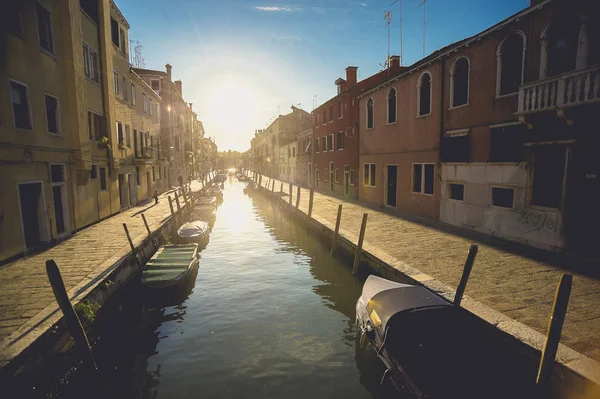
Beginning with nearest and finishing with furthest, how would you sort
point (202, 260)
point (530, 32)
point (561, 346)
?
point (561, 346) < point (530, 32) < point (202, 260)

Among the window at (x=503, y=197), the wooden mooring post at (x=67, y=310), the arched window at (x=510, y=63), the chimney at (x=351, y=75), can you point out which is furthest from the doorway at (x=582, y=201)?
the chimney at (x=351, y=75)

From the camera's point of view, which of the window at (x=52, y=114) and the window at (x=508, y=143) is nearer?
the window at (x=508, y=143)

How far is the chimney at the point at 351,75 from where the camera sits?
28.4 metres

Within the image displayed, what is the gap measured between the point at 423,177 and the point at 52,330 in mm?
15309

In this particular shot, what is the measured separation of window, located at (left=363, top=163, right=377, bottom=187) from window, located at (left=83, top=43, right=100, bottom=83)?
55.3ft

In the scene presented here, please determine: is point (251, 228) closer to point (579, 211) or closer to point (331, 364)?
point (331, 364)

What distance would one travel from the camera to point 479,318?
18.3 feet

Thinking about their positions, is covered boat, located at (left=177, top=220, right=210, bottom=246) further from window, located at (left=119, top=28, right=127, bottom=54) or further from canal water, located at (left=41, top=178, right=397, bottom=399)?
window, located at (left=119, top=28, right=127, bottom=54)

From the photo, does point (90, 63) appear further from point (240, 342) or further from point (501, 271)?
point (501, 271)

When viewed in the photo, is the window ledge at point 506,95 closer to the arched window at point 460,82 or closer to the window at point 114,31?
the arched window at point 460,82

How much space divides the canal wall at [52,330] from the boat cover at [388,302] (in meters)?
5.85

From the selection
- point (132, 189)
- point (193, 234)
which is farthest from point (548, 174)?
point (132, 189)

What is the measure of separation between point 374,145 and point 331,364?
642 inches

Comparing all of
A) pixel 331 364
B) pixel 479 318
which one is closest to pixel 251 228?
pixel 331 364
